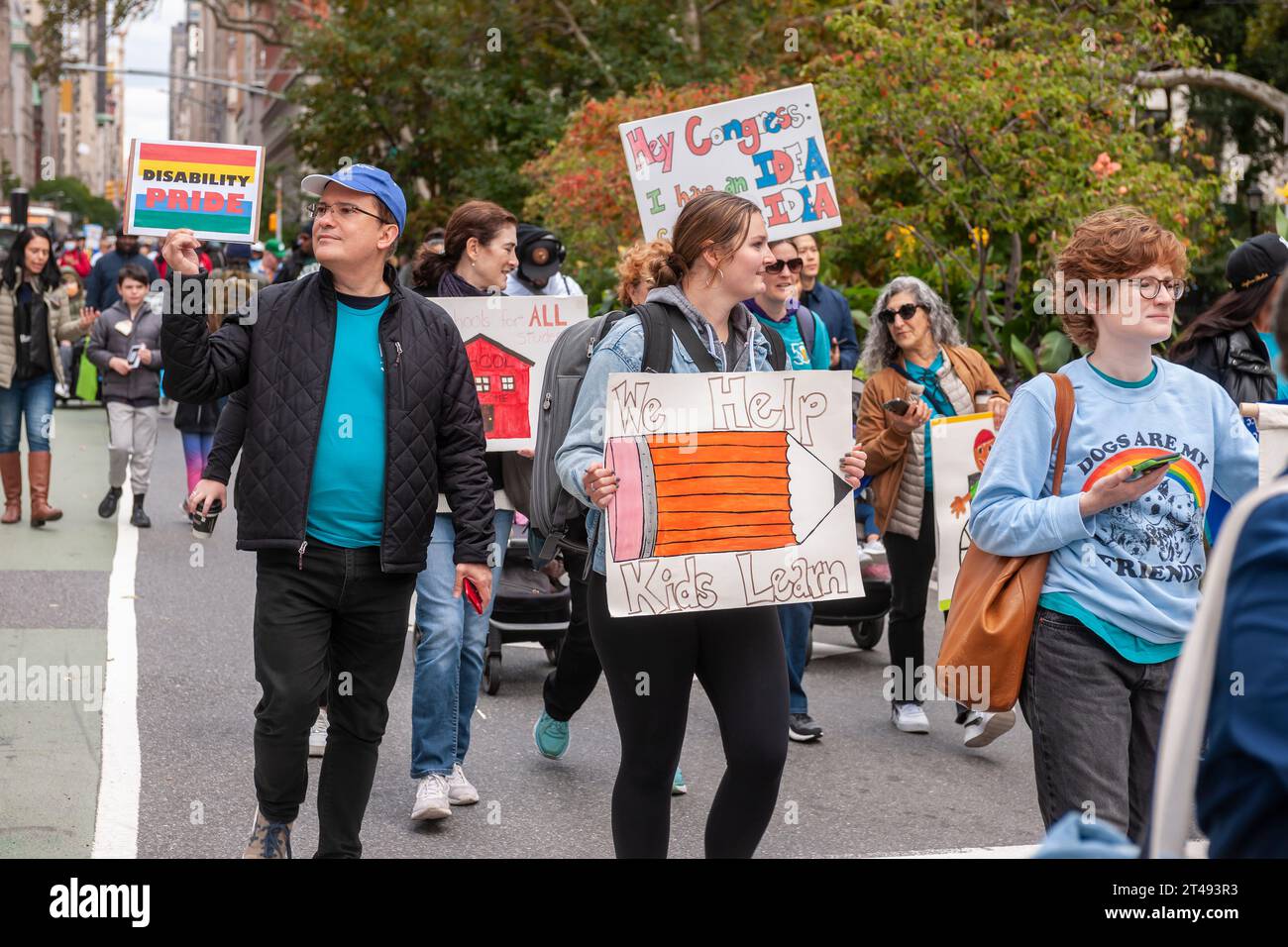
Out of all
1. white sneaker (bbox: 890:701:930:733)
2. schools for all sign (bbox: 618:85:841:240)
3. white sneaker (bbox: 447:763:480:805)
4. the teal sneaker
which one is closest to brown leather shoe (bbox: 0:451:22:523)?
schools for all sign (bbox: 618:85:841:240)

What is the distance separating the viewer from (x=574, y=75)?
28.0 metres

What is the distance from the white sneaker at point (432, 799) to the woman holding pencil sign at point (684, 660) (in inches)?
59.1

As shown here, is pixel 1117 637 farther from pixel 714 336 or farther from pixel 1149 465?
pixel 714 336

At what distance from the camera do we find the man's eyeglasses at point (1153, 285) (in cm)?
385

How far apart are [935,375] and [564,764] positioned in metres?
2.30

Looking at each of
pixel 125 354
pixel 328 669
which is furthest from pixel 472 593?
pixel 125 354

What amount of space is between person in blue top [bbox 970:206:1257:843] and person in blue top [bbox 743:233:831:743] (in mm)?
2667

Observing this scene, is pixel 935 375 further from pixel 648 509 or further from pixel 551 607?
pixel 648 509

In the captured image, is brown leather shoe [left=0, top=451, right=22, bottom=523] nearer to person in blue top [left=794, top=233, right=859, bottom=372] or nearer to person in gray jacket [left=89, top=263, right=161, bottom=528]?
person in gray jacket [left=89, top=263, right=161, bottom=528]

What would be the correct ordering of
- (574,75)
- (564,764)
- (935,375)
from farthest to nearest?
(574,75), (935,375), (564,764)

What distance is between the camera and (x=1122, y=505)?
380cm

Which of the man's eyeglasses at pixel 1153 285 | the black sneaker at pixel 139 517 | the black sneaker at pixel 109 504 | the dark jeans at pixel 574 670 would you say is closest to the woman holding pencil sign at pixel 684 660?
the man's eyeglasses at pixel 1153 285

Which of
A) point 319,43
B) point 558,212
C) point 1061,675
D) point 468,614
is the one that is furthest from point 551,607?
point 319,43

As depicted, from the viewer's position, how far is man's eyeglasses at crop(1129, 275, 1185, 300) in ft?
12.6
